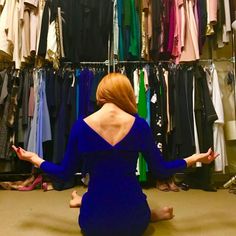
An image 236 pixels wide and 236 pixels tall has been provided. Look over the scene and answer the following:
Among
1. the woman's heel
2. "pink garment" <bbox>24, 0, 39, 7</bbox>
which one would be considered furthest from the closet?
the woman's heel

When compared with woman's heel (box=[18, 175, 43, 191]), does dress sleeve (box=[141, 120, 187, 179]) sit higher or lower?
higher

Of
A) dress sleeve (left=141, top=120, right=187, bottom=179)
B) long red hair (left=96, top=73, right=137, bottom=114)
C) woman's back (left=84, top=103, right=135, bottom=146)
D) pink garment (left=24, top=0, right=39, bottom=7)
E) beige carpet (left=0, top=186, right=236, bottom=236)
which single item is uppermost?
pink garment (left=24, top=0, right=39, bottom=7)

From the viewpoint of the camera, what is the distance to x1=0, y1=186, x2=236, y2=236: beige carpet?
5.96ft

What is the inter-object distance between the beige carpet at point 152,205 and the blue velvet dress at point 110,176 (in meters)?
0.29

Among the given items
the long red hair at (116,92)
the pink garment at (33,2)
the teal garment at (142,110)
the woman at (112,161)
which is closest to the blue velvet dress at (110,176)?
the woman at (112,161)

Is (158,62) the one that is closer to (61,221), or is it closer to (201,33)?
(201,33)

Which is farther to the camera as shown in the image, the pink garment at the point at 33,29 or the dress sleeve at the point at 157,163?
the pink garment at the point at 33,29

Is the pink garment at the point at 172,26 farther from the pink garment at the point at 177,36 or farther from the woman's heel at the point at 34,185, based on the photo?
the woman's heel at the point at 34,185

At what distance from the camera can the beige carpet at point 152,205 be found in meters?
1.82

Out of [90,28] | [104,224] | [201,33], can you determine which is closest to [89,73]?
[90,28]

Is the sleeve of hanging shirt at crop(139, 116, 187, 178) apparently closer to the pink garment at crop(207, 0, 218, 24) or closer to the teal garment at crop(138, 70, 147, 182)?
the teal garment at crop(138, 70, 147, 182)

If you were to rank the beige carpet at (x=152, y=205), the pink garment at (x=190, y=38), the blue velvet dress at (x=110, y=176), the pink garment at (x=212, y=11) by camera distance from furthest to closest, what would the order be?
the pink garment at (x=190, y=38)
the pink garment at (x=212, y=11)
the beige carpet at (x=152, y=205)
the blue velvet dress at (x=110, y=176)

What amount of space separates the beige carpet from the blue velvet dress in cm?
29

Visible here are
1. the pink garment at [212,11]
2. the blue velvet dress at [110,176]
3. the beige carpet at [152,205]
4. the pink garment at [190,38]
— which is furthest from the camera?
the pink garment at [190,38]
